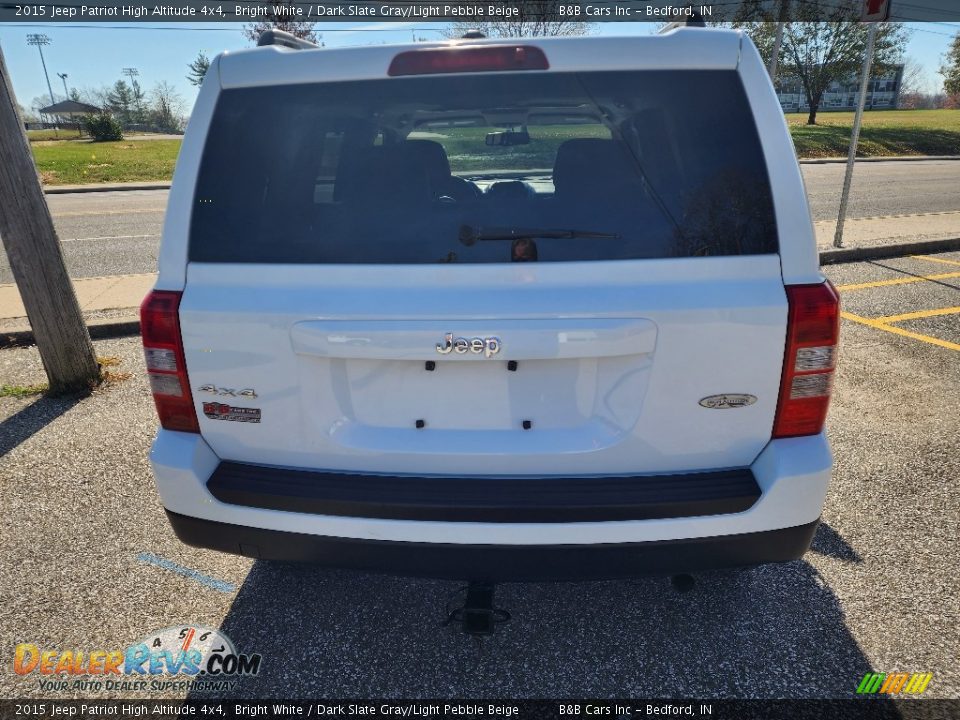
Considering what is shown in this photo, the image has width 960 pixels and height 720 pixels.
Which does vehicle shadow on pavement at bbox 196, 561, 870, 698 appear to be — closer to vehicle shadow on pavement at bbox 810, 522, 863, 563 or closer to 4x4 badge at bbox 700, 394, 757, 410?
vehicle shadow on pavement at bbox 810, 522, 863, 563

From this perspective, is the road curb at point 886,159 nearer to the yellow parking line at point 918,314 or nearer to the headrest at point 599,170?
the yellow parking line at point 918,314

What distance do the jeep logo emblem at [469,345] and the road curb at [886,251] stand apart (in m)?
7.74

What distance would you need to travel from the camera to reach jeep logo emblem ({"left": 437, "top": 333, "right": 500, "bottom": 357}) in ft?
6.11

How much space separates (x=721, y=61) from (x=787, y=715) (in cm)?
205

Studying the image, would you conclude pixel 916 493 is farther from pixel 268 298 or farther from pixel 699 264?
pixel 268 298

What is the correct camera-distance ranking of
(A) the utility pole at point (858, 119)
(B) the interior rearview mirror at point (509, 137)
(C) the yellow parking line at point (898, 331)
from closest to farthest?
(B) the interior rearview mirror at point (509, 137)
(C) the yellow parking line at point (898, 331)
(A) the utility pole at point (858, 119)

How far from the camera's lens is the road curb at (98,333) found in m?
5.84

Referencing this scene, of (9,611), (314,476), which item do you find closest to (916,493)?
(314,476)

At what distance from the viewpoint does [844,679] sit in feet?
7.40

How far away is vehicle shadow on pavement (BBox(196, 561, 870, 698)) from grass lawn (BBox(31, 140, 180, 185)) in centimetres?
2273

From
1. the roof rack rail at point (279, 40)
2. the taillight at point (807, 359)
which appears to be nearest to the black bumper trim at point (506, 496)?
the taillight at point (807, 359)

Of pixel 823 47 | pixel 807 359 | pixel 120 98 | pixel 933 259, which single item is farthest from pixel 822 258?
pixel 120 98

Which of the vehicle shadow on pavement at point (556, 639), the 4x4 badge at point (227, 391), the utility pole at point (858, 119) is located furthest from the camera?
the utility pole at point (858, 119)

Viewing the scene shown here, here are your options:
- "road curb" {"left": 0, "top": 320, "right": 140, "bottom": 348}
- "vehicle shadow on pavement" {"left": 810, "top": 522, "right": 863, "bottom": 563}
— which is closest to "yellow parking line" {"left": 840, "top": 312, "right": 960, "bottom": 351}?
"vehicle shadow on pavement" {"left": 810, "top": 522, "right": 863, "bottom": 563}
